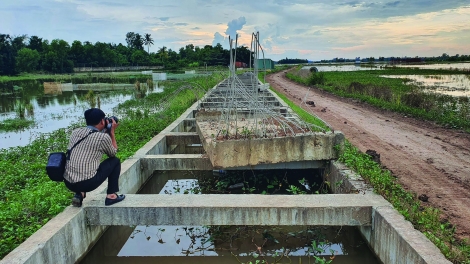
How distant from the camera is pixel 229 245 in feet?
15.7

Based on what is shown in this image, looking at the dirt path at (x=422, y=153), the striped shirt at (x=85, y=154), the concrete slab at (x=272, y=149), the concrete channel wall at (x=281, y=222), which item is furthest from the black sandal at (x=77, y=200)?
the dirt path at (x=422, y=153)

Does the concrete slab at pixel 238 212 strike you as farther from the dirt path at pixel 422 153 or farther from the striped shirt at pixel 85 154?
the dirt path at pixel 422 153

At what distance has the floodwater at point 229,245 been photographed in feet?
14.9

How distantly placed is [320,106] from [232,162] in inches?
408

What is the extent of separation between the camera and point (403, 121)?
11133mm

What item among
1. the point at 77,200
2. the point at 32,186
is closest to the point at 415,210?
the point at 77,200

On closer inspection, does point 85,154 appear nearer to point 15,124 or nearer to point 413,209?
point 413,209

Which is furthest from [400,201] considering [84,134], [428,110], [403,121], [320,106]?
[320,106]

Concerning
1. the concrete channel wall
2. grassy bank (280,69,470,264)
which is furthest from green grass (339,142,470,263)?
the concrete channel wall

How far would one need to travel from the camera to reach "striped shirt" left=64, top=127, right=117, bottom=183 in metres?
3.83

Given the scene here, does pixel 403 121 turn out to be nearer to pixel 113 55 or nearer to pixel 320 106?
pixel 320 106

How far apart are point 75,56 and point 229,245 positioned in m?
74.6

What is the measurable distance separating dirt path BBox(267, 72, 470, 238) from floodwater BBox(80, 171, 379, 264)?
123cm

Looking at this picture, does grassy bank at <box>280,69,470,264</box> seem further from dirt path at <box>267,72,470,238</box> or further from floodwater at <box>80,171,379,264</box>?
floodwater at <box>80,171,379,264</box>
